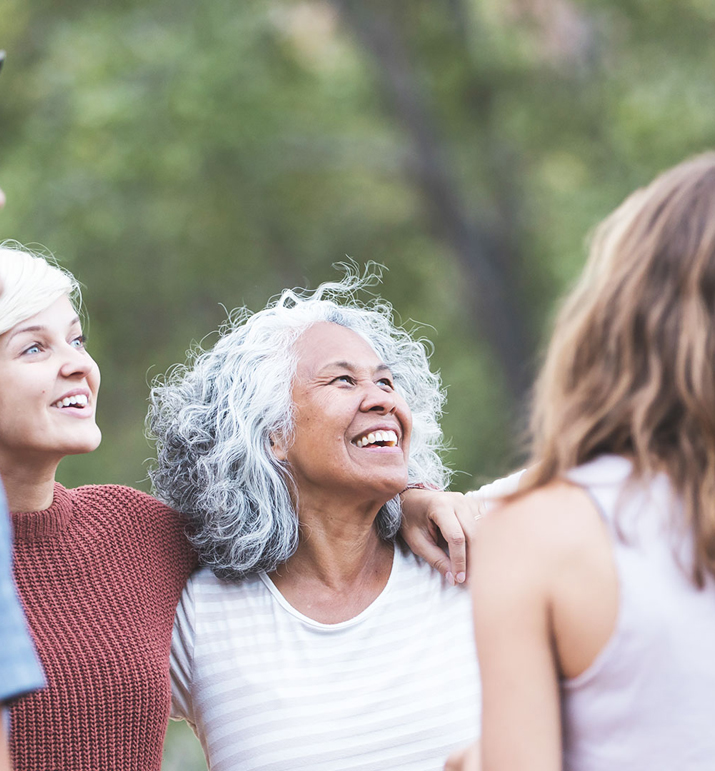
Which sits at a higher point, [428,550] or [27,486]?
[27,486]

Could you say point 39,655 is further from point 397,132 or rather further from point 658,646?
point 397,132

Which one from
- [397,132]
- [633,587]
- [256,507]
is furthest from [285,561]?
[397,132]

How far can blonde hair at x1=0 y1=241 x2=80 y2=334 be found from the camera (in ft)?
7.92

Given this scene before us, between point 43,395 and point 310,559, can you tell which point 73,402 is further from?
point 310,559

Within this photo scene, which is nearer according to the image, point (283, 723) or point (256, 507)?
point (283, 723)

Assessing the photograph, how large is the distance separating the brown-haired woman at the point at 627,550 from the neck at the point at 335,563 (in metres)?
1.31

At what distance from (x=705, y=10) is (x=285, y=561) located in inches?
277

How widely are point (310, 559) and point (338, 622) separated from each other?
207 millimetres

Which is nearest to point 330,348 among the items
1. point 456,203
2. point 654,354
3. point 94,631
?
point 94,631

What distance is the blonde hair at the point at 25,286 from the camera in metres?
2.41

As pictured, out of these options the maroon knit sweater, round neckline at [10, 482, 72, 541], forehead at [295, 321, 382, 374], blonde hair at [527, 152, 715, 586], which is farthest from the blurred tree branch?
blonde hair at [527, 152, 715, 586]

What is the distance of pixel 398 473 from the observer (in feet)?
8.84

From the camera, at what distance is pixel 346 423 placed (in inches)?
108

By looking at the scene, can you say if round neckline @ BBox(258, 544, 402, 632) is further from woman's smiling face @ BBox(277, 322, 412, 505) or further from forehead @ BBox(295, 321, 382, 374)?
forehead @ BBox(295, 321, 382, 374)
